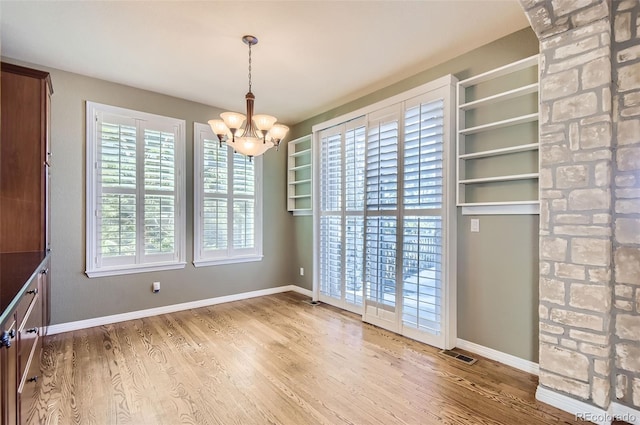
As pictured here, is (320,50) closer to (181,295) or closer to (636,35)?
(636,35)

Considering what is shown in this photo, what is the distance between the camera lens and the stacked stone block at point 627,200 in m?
1.92

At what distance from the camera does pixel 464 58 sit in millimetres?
2926

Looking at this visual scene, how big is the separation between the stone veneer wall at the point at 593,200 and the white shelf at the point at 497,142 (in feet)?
1.05

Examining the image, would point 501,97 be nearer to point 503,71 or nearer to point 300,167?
point 503,71

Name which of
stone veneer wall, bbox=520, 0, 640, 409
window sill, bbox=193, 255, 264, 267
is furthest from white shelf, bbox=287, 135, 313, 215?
stone veneer wall, bbox=520, 0, 640, 409

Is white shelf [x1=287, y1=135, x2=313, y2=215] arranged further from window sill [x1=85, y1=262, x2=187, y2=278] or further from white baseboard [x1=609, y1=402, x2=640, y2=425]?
white baseboard [x1=609, y1=402, x2=640, y2=425]

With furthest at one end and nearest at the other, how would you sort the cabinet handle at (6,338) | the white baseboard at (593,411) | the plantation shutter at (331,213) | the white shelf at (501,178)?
the plantation shutter at (331,213), the white shelf at (501,178), the white baseboard at (593,411), the cabinet handle at (6,338)

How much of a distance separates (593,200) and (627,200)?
22cm

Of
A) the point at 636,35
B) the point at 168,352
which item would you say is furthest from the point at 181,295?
the point at 636,35

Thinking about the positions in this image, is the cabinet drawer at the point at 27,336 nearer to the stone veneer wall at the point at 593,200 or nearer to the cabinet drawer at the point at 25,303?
the cabinet drawer at the point at 25,303

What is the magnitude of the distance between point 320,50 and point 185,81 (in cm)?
170

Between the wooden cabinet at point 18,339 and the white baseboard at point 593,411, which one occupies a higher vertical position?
the wooden cabinet at point 18,339

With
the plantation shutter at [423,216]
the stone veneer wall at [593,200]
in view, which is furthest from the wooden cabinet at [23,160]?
the stone veneer wall at [593,200]

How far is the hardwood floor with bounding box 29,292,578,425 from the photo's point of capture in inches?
78.0
